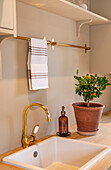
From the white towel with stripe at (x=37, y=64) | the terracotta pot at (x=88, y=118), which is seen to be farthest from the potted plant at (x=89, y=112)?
the white towel with stripe at (x=37, y=64)

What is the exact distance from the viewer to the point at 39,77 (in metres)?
1.77

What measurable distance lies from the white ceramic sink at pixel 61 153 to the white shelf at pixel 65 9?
40.0 inches

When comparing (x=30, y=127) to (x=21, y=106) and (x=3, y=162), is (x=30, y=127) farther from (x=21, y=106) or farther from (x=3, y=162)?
(x=3, y=162)

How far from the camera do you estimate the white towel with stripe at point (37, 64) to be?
1708 millimetres

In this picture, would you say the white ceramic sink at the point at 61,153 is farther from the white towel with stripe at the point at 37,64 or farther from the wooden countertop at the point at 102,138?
the white towel with stripe at the point at 37,64

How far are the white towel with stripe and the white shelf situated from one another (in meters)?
0.26

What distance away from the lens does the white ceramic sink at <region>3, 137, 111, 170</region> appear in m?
1.63

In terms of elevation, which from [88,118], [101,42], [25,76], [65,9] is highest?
[65,9]

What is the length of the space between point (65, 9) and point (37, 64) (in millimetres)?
493

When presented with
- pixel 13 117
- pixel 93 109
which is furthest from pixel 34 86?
pixel 93 109

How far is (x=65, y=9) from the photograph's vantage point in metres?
1.83

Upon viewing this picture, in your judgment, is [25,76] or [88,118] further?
[88,118]

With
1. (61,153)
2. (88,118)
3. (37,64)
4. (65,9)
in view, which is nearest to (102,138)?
(88,118)

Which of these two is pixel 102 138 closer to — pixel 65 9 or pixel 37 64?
pixel 37 64
